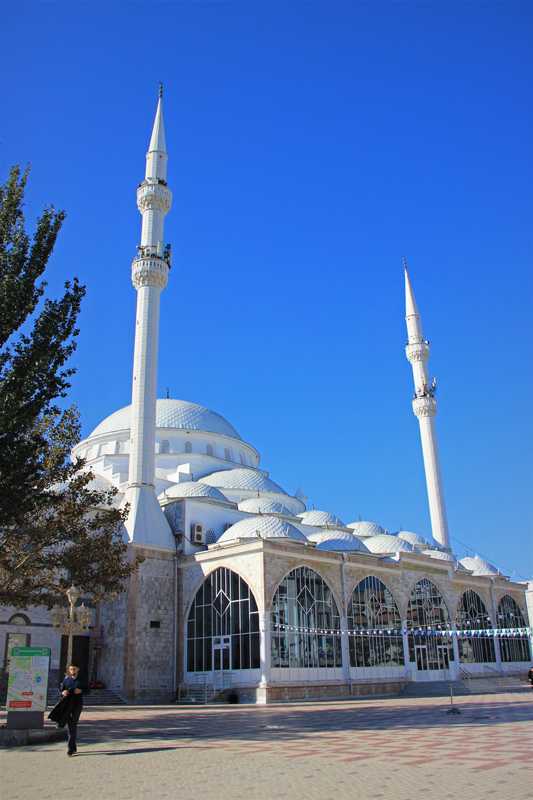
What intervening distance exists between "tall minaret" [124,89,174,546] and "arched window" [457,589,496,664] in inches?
531

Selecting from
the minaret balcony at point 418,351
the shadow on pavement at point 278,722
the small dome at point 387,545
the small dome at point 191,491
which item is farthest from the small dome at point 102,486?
the minaret balcony at point 418,351

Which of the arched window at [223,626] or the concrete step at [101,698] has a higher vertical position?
the arched window at [223,626]

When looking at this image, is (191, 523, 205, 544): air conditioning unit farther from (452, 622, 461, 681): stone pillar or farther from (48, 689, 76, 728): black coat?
(48, 689, 76, 728): black coat

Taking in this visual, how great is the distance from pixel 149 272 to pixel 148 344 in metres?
3.07

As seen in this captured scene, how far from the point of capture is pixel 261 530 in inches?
902

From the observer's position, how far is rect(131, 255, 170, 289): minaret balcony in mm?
25812

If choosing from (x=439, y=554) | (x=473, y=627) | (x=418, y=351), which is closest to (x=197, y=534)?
(x=439, y=554)

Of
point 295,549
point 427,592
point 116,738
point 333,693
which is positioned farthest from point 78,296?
point 427,592

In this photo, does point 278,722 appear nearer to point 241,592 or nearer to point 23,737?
point 23,737

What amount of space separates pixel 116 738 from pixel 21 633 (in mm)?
11910

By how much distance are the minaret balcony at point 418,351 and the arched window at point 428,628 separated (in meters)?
13.9

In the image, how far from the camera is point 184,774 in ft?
21.2

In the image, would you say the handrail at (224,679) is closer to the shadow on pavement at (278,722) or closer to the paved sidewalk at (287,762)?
the shadow on pavement at (278,722)

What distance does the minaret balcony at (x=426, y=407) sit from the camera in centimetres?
3509
